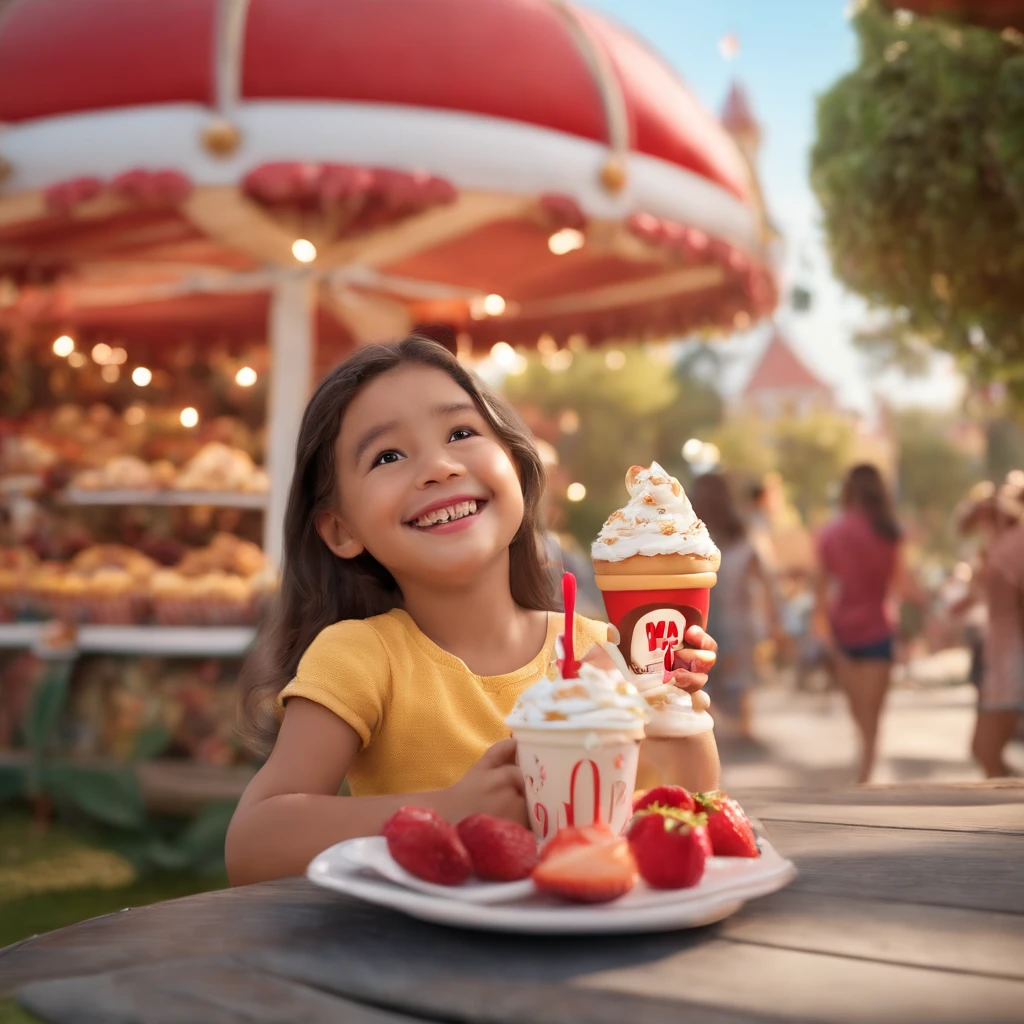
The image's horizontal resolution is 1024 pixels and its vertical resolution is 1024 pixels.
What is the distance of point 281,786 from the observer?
1.55m

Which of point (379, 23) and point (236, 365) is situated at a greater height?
point (379, 23)

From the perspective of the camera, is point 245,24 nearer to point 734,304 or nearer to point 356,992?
point 734,304

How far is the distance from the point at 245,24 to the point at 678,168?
232cm

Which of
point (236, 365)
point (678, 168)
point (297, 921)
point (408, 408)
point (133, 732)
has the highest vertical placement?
point (678, 168)

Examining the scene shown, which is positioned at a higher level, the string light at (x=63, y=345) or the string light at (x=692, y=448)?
the string light at (x=63, y=345)

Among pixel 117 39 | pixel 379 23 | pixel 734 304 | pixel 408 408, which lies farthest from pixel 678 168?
pixel 408 408

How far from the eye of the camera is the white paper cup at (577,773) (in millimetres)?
1232

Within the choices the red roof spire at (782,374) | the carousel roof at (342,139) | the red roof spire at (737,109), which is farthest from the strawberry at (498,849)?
the red roof spire at (782,374)

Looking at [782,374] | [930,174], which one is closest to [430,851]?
[930,174]

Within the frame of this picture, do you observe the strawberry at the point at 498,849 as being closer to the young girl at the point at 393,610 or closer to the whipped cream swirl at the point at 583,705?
the whipped cream swirl at the point at 583,705

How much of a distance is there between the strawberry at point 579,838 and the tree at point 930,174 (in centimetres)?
555

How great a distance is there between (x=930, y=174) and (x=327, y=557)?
526 cm

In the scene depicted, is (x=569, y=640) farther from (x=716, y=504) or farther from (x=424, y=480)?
(x=716, y=504)

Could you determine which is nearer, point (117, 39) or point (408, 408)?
point (408, 408)
